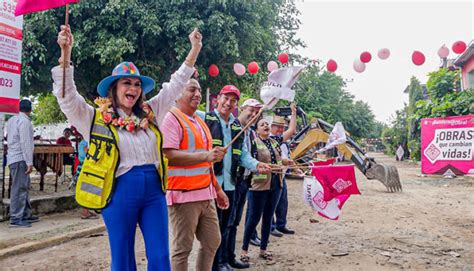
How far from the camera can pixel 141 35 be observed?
823 centimetres

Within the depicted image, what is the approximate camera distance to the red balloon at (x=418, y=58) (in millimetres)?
6148

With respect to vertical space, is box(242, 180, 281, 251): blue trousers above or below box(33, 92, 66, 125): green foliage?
below

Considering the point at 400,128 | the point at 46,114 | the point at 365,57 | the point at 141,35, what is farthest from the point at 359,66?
the point at 400,128

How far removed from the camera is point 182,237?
2.85 meters

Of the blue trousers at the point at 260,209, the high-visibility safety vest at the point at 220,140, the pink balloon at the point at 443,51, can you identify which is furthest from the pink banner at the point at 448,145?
the high-visibility safety vest at the point at 220,140

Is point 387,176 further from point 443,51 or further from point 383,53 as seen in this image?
point 383,53

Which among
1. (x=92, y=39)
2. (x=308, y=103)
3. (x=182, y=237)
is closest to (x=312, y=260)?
(x=182, y=237)

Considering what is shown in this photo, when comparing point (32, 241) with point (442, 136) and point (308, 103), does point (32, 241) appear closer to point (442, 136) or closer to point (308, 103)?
point (442, 136)

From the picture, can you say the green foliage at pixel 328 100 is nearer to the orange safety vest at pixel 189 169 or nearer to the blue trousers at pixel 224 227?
the blue trousers at pixel 224 227

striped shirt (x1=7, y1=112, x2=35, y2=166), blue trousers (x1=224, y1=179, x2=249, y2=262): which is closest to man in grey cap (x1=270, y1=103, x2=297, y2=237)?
blue trousers (x1=224, y1=179, x2=249, y2=262)

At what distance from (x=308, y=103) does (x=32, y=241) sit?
23055mm

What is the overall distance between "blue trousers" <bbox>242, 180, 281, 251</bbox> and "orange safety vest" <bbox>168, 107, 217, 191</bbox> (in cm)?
149

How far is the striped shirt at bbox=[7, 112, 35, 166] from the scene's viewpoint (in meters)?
5.78

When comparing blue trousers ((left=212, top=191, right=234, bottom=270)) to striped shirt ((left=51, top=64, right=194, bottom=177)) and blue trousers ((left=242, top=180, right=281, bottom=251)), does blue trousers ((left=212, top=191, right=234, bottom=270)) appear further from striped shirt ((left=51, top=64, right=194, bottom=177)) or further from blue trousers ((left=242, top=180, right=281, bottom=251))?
A: striped shirt ((left=51, top=64, right=194, bottom=177))
